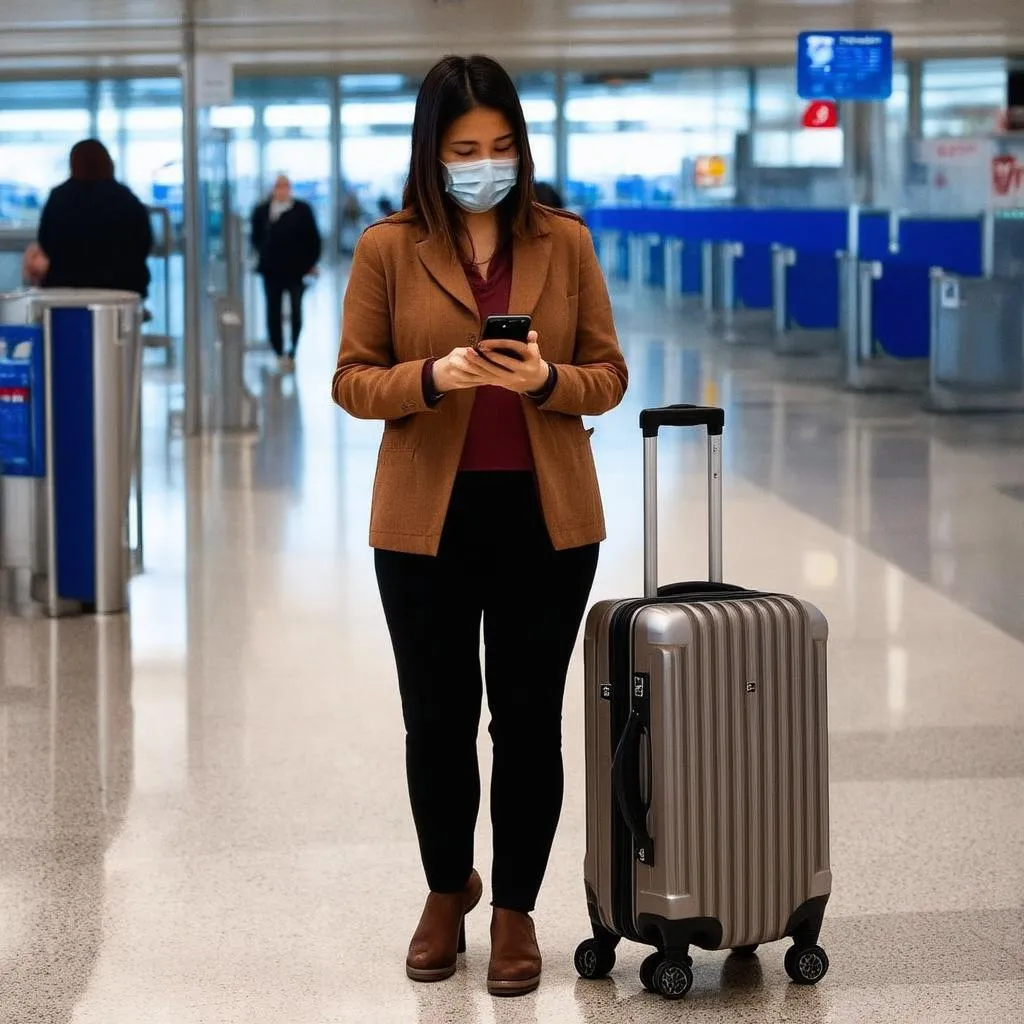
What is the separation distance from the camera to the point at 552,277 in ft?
9.62

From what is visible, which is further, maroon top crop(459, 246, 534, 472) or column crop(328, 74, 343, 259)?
column crop(328, 74, 343, 259)

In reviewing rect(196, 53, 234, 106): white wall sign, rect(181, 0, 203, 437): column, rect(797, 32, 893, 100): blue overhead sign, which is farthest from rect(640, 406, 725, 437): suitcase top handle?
rect(797, 32, 893, 100): blue overhead sign

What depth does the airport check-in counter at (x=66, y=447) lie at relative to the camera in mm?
6168

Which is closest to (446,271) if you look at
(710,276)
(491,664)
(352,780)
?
(491,664)

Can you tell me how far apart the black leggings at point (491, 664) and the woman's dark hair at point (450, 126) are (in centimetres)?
40

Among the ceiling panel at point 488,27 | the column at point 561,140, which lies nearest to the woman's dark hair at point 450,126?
the ceiling panel at point 488,27

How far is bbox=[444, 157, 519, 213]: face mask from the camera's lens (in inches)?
110

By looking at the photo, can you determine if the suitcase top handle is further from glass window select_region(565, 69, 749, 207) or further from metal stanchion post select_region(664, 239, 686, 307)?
glass window select_region(565, 69, 749, 207)

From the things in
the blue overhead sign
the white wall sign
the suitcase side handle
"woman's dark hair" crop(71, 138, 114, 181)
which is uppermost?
the blue overhead sign

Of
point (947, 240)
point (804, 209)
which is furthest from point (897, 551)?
point (804, 209)

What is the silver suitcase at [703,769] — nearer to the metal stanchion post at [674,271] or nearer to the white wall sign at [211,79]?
Result: the white wall sign at [211,79]

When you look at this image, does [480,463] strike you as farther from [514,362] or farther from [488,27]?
[488,27]

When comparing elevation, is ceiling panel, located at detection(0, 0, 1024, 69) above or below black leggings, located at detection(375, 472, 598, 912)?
above

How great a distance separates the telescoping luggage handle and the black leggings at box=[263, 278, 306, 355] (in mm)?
12672
